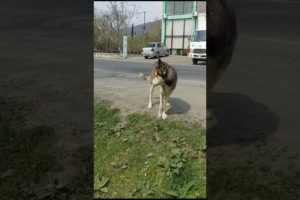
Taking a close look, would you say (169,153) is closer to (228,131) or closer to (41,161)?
(228,131)

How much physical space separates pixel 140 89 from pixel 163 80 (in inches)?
43.7

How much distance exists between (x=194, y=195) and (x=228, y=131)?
109 cm

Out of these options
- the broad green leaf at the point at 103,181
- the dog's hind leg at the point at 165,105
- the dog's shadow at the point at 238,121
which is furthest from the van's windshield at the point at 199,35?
the broad green leaf at the point at 103,181

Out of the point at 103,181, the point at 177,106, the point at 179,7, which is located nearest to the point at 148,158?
the point at 103,181

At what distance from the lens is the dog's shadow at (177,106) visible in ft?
18.0

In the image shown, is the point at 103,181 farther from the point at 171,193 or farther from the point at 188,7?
the point at 188,7

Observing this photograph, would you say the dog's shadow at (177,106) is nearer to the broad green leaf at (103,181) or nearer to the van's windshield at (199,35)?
the van's windshield at (199,35)

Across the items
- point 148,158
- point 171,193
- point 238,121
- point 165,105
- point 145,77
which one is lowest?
point 171,193

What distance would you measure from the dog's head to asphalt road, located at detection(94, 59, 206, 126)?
10cm

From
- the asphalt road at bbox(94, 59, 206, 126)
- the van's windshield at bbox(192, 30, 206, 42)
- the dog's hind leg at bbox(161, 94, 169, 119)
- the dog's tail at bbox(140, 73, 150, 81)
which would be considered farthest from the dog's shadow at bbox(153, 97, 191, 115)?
the van's windshield at bbox(192, 30, 206, 42)

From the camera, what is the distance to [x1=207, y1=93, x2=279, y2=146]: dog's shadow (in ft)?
16.1

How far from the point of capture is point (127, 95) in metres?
5.93

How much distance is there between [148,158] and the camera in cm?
463

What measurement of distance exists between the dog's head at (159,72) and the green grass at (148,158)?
581 mm
